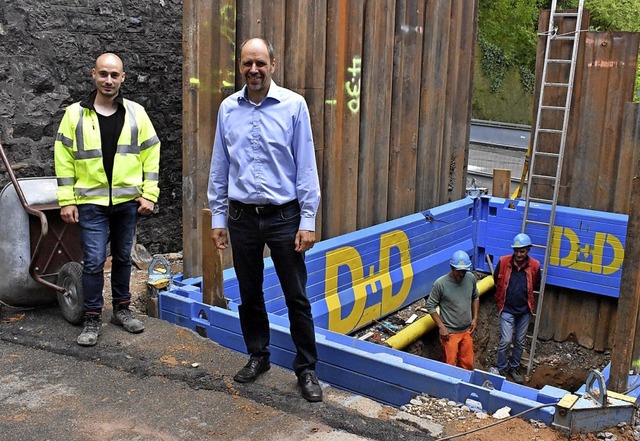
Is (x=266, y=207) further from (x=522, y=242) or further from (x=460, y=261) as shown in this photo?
(x=522, y=242)

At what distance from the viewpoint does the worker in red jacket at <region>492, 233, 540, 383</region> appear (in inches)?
354

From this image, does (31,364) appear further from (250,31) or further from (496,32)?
(496,32)

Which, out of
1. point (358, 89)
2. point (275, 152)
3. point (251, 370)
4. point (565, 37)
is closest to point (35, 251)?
point (251, 370)

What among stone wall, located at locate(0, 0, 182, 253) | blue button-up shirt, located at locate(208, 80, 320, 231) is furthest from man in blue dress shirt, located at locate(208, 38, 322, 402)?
stone wall, located at locate(0, 0, 182, 253)

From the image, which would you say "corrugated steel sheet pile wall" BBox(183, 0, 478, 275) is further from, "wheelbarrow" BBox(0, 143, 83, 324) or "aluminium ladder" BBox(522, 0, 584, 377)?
"wheelbarrow" BBox(0, 143, 83, 324)

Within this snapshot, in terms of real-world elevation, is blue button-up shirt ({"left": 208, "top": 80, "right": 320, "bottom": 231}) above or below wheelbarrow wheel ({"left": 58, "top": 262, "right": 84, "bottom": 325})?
above

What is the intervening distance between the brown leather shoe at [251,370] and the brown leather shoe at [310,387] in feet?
1.08

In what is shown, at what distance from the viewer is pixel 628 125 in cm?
912

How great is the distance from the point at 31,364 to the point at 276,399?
177 cm

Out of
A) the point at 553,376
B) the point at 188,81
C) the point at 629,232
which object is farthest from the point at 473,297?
the point at 188,81

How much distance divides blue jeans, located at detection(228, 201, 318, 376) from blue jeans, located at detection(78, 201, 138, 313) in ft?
3.83

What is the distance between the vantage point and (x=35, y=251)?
17.9 feet

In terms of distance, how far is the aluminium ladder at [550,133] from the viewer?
951 centimetres

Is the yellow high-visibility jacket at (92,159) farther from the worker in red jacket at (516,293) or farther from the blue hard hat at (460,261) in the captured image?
the worker in red jacket at (516,293)
